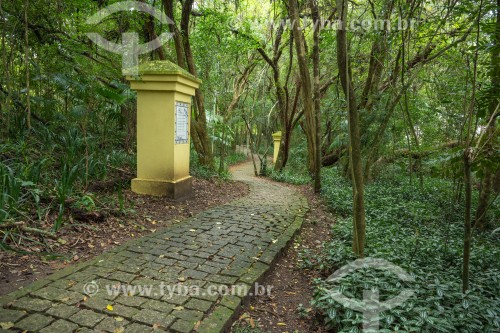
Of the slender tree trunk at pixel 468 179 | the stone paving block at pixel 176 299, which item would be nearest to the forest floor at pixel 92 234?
the stone paving block at pixel 176 299

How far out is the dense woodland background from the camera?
2967 millimetres

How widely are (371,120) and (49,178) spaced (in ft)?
24.7

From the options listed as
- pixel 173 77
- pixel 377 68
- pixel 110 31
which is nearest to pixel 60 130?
pixel 173 77

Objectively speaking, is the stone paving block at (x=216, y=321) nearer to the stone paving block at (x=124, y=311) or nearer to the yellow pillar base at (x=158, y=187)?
the stone paving block at (x=124, y=311)

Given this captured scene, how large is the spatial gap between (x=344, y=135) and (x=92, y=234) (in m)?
9.91

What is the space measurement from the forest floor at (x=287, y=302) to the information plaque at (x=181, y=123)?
8.99 ft

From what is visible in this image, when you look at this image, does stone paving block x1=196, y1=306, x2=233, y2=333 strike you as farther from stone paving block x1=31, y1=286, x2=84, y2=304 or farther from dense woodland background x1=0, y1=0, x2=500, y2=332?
stone paving block x1=31, y1=286, x2=84, y2=304

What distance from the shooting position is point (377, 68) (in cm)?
884

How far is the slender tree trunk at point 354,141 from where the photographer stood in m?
3.30

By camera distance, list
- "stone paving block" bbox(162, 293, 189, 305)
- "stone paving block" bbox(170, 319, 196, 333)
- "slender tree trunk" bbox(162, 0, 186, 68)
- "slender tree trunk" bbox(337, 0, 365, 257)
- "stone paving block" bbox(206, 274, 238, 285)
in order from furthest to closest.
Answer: "slender tree trunk" bbox(162, 0, 186, 68), "slender tree trunk" bbox(337, 0, 365, 257), "stone paving block" bbox(206, 274, 238, 285), "stone paving block" bbox(162, 293, 189, 305), "stone paving block" bbox(170, 319, 196, 333)

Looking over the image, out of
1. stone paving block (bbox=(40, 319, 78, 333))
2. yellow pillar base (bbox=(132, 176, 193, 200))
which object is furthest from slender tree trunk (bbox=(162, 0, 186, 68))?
stone paving block (bbox=(40, 319, 78, 333))

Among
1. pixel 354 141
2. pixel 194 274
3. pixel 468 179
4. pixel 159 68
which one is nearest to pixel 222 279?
pixel 194 274

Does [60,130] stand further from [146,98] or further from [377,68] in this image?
[377,68]

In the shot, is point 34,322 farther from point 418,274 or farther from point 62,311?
point 418,274
